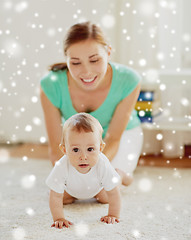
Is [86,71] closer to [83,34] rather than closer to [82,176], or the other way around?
[83,34]

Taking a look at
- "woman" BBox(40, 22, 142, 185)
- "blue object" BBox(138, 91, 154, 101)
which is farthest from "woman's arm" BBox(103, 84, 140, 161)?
"blue object" BBox(138, 91, 154, 101)

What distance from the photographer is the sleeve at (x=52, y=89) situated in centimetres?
142

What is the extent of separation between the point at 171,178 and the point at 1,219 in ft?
2.68

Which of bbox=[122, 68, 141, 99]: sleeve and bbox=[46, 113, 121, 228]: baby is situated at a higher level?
bbox=[122, 68, 141, 99]: sleeve

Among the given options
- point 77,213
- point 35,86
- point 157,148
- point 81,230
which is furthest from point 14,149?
point 81,230

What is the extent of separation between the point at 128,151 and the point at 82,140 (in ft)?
1.72

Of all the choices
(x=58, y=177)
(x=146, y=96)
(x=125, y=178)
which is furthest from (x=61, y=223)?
(x=146, y=96)

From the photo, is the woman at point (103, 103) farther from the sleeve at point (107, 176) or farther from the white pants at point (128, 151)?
the sleeve at point (107, 176)

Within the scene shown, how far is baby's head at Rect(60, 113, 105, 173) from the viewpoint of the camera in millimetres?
974

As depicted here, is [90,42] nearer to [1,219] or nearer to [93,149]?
[93,149]

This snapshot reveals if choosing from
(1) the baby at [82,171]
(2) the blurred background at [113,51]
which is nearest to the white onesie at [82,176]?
(1) the baby at [82,171]

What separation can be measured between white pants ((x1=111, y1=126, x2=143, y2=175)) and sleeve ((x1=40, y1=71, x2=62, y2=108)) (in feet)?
Result: 0.96

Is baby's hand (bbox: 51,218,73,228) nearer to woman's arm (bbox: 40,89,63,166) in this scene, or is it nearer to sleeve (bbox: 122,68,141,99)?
woman's arm (bbox: 40,89,63,166)

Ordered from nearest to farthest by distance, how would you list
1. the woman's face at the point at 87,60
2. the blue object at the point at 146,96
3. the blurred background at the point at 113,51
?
the woman's face at the point at 87,60 → the blue object at the point at 146,96 → the blurred background at the point at 113,51
